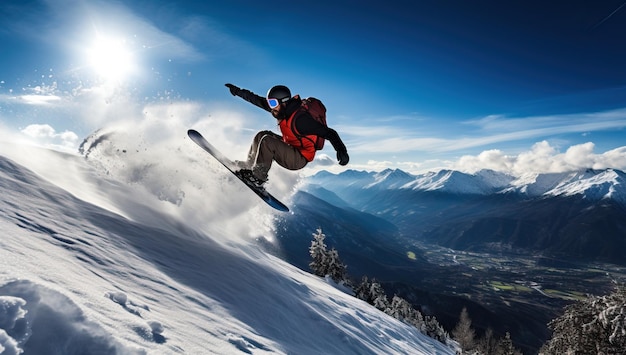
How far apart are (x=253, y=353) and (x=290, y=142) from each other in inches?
204

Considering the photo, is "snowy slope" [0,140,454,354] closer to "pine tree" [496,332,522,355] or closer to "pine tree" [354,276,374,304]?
"pine tree" [496,332,522,355]

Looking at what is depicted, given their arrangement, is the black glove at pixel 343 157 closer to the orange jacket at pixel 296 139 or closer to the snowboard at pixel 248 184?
the orange jacket at pixel 296 139

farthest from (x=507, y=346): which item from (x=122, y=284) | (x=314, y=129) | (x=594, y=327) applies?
(x=122, y=284)

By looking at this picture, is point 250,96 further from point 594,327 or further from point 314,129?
point 594,327

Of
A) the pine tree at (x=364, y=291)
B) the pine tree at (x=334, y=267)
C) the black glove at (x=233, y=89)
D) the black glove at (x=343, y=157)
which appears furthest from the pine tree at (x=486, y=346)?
the black glove at (x=233, y=89)

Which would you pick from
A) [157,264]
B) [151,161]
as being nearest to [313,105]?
[157,264]

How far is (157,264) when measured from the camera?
746 cm

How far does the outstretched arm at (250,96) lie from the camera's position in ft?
32.5

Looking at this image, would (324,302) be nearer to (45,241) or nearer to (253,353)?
(253,353)

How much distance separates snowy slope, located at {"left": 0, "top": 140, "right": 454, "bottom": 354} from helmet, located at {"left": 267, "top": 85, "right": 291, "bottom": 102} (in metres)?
4.68

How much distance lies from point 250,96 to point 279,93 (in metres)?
2.29

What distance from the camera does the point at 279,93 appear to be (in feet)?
26.5

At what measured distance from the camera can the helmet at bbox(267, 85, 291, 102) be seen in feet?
26.3

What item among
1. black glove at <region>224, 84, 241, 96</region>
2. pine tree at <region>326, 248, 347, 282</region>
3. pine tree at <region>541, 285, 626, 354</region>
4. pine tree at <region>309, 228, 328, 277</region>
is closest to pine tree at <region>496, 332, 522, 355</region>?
pine tree at <region>326, 248, 347, 282</region>
